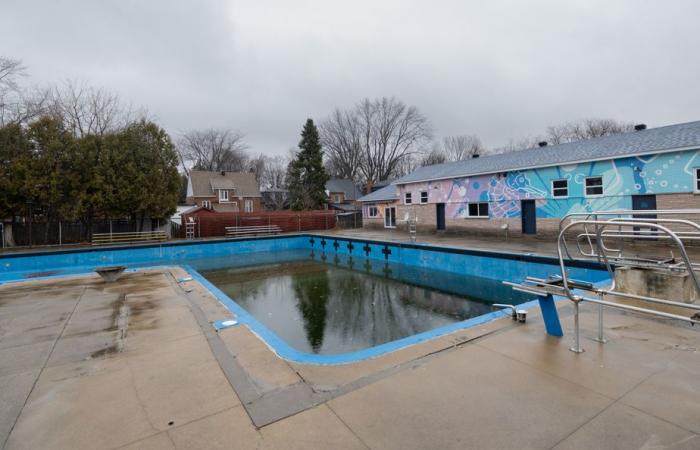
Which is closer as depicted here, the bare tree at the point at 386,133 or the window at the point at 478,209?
the window at the point at 478,209

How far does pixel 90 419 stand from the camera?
2432 mm

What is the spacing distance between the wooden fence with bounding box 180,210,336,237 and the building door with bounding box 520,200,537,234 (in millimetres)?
14293

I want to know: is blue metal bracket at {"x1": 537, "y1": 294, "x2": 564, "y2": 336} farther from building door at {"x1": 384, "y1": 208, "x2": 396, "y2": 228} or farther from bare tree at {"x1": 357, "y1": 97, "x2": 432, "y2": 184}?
bare tree at {"x1": 357, "y1": 97, "x2": 432, "y2": 184}

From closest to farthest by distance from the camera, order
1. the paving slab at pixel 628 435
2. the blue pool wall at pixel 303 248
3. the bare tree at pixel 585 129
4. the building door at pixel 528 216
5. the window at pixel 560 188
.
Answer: the paving slab at pixel 628 435 → the blue pool wall at pixel 303 248 → the window at pixel 560 188 → the building door at pixel 528 216 → the bare tree at pixel 585 129

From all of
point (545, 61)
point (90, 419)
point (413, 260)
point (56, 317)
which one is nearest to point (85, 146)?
point (56, 317)

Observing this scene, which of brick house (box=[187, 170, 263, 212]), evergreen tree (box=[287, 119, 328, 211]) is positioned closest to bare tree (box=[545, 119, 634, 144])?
evergreen tree (box=[287, 119, 328, 211])

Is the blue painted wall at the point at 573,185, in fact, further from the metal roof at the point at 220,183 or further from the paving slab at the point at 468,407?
the metal roof at the point at 220,183

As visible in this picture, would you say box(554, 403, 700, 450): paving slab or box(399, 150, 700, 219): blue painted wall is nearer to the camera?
box(554, 403, 700, 450): paving slab

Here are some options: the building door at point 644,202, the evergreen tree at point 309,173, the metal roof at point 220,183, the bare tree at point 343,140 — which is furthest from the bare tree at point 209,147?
the building door at point 644,202

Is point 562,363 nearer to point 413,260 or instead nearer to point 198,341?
point 198,341

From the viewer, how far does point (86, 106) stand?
21.0 metres

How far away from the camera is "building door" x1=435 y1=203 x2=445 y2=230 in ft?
62.3

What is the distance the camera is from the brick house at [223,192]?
3297 centimetres

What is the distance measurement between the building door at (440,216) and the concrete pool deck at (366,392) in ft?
48.8
